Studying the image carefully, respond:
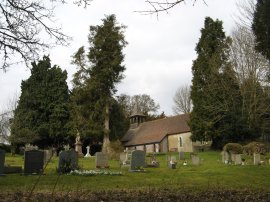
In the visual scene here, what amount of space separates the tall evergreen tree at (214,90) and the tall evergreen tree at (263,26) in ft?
72.0

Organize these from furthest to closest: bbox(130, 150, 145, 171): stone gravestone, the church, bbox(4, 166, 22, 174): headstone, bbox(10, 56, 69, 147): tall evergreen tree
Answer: the church, bbox(10, 56, 69, 147): tall evergreen tree, bbox(130, 150, 145, 171): stone gravestone, bbox(4, 166, 22, 174): headstone

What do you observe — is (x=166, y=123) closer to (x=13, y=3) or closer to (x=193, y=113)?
(x=193, y=113)

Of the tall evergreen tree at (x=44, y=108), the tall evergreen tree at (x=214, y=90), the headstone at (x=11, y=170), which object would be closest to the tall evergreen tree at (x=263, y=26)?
the headstone at (x=11, y=170)

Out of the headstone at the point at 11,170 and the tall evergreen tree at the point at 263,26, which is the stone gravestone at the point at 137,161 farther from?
the tall evergreen tree at the point at 263,26

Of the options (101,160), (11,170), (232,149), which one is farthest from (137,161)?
(232,149)

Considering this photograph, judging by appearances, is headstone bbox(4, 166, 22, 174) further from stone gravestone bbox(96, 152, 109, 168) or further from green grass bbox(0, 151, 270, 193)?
stone gravestone bbox(96, 152, 109, 168)

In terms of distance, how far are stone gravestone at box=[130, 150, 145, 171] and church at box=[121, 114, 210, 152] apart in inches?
1116

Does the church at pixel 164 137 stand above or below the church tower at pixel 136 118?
below

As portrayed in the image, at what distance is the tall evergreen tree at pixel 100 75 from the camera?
4388cm

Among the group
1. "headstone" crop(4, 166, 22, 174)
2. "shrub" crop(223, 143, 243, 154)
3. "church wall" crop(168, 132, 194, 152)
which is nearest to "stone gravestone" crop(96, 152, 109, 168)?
"headstone" crop(4, 166, 22, 174)

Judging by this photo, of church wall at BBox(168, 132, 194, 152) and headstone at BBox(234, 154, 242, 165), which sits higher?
church wall at BBox(168, 132, 194, 152)

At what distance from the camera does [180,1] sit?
5051 millimetres

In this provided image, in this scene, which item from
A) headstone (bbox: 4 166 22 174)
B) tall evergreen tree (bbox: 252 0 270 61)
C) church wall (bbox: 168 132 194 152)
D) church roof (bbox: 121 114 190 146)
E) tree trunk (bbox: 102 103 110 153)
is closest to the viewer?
tall evergreen tree (bbox: 252 0 270 61)

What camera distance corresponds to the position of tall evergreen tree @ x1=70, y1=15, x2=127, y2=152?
43.9m
